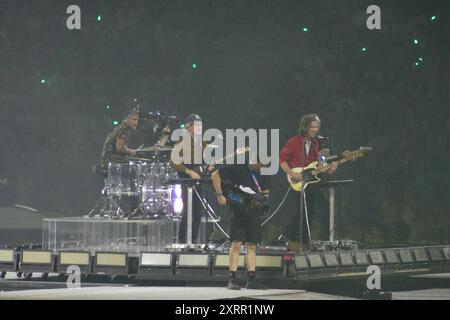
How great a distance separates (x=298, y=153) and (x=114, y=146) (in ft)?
9.39

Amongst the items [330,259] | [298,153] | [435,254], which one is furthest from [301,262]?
[435,254]

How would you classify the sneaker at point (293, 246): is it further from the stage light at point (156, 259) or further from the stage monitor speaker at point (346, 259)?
the stage light at point (156, 259)

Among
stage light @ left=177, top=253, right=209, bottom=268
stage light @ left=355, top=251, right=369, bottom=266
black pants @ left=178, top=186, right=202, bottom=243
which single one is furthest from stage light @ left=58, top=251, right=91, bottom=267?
stage light @ left=355, top=251, right=369, bottom=266

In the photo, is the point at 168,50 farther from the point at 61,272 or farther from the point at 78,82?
the point at 61,272

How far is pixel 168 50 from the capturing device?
53.5ft

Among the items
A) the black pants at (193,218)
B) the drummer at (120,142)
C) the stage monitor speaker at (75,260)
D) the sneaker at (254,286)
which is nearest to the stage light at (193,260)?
the sneaker at (254,286)

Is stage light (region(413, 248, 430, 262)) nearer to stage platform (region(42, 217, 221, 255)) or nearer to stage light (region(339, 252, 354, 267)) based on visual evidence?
stage light (region(339, 252, 354, 267))

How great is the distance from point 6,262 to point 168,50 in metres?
5.20
